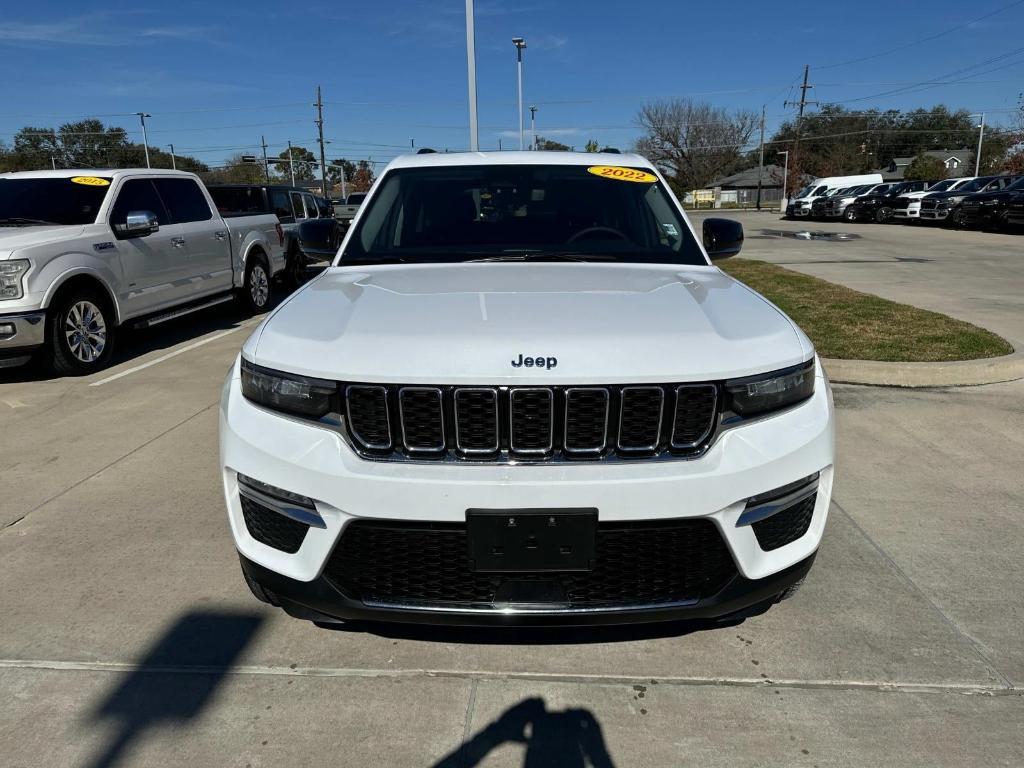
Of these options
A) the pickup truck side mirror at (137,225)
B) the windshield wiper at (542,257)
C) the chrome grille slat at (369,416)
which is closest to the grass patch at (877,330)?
the windshield wiper at (542,257)

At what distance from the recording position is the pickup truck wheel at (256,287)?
10.4 meters

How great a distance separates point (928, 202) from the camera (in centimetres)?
2788

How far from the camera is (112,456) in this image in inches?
191

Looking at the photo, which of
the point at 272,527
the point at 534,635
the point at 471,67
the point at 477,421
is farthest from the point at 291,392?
the point at 471,67

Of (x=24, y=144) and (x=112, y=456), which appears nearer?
(x=112, y=456)

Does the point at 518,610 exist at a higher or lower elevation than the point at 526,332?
lower

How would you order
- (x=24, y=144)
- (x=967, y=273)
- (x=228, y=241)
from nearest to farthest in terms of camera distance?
1. (x=228, y=241)
2. (x=967, y=273)
3. (x=24, y=144)

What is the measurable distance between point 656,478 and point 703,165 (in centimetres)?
9167

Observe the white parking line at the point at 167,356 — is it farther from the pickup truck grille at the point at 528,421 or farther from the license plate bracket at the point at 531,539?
the license plate bracket at the point at 531,539

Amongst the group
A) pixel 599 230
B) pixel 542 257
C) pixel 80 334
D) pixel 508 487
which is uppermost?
pixel 599 230

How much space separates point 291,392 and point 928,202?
30990 millimetres

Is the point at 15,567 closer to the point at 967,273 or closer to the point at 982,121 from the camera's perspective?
the point at 967,273

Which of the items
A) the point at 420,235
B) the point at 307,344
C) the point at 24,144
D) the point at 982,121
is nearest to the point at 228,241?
the point at 420,235

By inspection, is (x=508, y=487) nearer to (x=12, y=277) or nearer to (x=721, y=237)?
(x=721, y=237)
